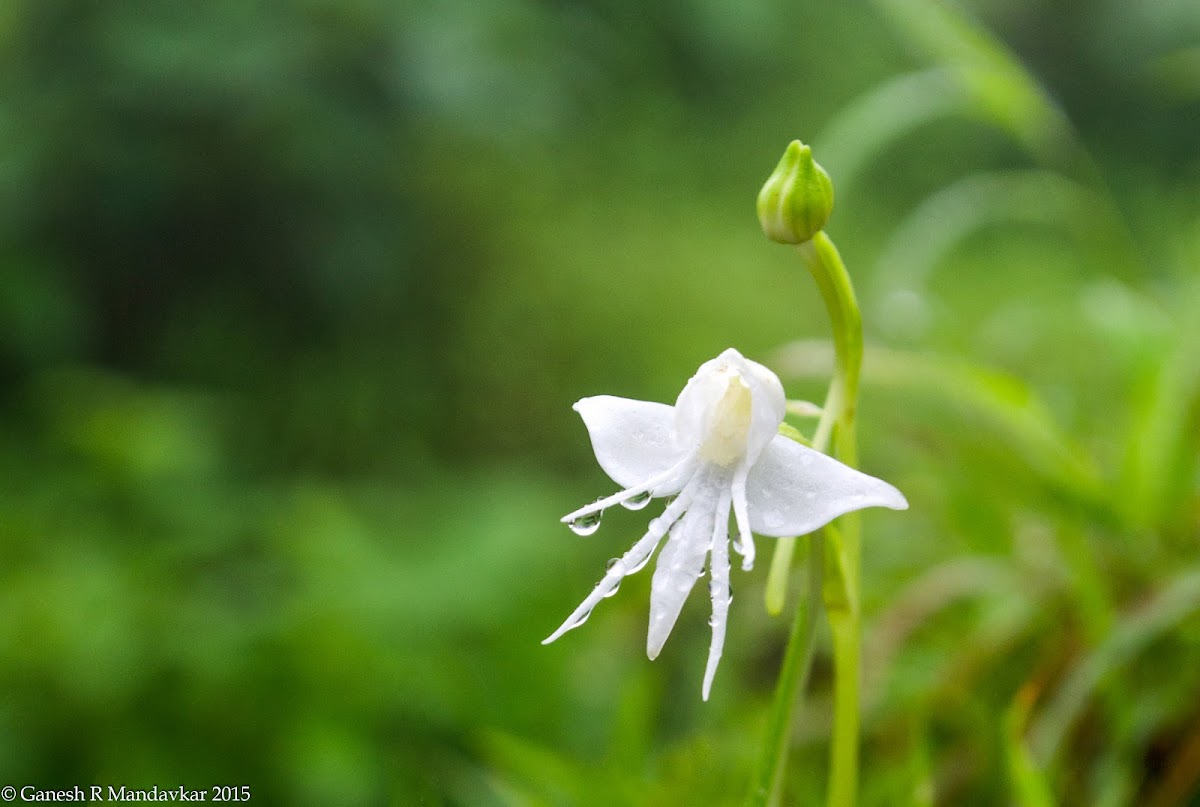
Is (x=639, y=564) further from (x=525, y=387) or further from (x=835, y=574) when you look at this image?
(x=525, y=387)

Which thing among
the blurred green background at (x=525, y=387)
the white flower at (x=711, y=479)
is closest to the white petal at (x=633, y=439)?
the white flower at (x=711, y=479)

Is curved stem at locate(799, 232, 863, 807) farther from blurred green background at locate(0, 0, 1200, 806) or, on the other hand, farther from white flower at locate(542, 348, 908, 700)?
blurred green background at locate(0, 0, 1200, 806)

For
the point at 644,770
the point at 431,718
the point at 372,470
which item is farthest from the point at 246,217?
the point at 644,770

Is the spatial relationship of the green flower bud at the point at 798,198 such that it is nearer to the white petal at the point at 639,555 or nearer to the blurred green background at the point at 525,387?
the white petal at the point at 639,555

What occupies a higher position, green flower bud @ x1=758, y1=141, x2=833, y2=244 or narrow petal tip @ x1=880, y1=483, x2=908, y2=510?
green flower bud @ x1=758, y1=141, x2=833, y2=244

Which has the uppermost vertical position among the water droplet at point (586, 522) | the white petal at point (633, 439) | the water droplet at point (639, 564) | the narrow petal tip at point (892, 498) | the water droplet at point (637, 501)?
the white petal at point (633, 439)

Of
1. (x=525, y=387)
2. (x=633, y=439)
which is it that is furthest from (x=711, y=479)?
(x=525, y=387)

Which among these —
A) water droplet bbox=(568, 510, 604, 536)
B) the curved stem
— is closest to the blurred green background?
the curved stem
